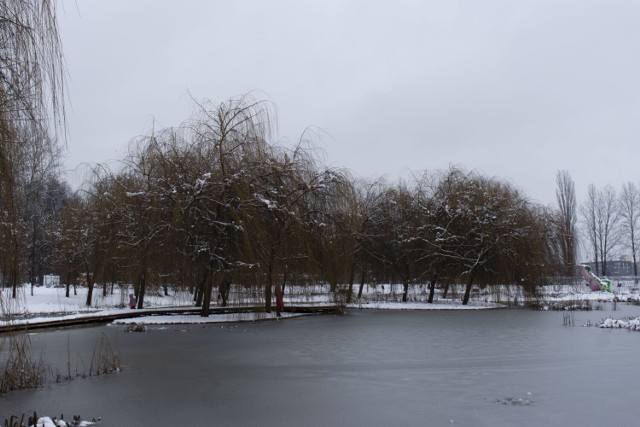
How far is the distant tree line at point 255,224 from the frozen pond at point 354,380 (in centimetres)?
285

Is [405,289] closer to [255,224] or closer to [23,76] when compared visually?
[255,224]

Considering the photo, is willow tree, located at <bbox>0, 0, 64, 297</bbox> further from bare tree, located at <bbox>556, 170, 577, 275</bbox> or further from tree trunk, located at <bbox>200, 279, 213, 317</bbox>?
bare tree, located at <bbox>556, 170, 577, 275</bbox>

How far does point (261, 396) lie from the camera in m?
9.31

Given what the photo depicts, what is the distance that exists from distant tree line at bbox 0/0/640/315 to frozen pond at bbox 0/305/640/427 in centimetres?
285

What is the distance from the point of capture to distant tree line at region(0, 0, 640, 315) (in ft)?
75.8

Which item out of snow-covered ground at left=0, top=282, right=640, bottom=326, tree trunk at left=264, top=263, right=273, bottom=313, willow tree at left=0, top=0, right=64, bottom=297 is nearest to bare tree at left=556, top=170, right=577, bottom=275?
snow-covered ground at left=0, top=282, right=640, bottom=326

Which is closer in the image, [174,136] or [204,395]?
[204,395]

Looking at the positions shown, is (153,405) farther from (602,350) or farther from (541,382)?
(602,350)

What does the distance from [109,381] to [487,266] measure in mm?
27121

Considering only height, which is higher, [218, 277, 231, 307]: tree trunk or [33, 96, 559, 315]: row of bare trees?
[33, 96, 559, 315]: row of bare trees

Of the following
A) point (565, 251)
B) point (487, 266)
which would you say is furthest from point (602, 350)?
point (565, 251)

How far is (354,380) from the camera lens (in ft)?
34.7

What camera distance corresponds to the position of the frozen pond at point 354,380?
802 cm

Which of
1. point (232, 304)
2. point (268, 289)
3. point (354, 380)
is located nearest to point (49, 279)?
point (232, 304)
